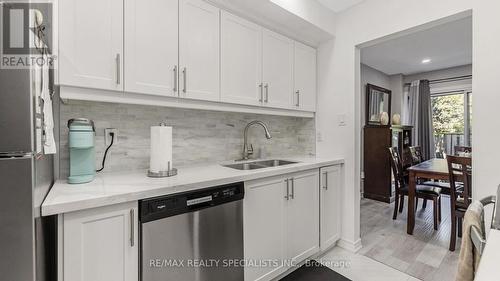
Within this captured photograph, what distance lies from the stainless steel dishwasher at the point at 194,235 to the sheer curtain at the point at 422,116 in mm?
5137

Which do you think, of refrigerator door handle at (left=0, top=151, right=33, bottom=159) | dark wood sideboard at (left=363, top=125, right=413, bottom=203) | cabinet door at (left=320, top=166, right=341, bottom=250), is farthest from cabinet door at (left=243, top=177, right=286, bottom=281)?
dark wood sideboard at (left=363, top=125, right=413, bottom=203)

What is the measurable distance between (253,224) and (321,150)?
140cm

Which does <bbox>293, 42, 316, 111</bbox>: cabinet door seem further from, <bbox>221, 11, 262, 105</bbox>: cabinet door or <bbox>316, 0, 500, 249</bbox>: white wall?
<bbox>221, 11, 262, 105</bbox>: cabinet door

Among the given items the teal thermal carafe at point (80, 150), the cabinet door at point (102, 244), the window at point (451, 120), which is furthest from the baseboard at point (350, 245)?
the window at point (451, 120)

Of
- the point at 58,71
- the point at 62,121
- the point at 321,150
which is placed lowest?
the point at 321,150

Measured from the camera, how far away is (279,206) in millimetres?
1851

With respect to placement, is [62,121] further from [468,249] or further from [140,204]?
[468,249]

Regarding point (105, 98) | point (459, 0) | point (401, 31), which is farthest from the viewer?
point (401, 31)

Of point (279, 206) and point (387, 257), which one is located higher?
point (279, 206)

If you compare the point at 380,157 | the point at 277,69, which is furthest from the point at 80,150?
the point at 380,157

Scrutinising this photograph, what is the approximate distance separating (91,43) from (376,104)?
478 centimetres

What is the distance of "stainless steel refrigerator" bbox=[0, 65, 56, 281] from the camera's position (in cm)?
75

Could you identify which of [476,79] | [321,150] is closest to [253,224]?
[321,150]

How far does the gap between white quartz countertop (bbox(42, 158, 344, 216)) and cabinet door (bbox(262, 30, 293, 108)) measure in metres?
0.84
